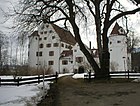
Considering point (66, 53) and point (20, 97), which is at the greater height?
point (66, 53)

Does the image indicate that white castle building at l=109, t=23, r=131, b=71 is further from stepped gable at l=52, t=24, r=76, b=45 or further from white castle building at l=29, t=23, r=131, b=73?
stepped gable at l=52, t=24, r=76, b=45

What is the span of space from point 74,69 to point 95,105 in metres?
57.3

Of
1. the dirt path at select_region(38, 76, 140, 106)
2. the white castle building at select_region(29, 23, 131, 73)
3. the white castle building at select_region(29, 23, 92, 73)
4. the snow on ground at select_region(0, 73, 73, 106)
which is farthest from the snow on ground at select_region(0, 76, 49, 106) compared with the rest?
the white castle building at select_region(29, 23, 92, 73)

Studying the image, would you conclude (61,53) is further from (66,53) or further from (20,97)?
(20,97)

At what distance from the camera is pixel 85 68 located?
194 ft

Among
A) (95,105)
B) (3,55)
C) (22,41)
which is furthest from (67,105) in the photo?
(3,55)

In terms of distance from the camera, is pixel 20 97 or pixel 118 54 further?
pixel 118 54

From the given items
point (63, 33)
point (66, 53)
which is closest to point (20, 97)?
point (63, 33)

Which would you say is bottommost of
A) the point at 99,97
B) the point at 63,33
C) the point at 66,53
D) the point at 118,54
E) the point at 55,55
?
the point at 99,97

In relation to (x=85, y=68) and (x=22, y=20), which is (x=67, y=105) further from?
Answer: (x=85, y=68)

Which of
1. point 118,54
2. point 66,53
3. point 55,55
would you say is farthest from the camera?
point 66,53

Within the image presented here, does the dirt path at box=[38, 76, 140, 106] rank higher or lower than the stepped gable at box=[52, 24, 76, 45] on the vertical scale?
lower

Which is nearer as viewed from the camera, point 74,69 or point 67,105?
point 67,105

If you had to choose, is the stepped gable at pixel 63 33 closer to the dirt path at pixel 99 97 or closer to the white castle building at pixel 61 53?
the white castle building at pixel 61 53
